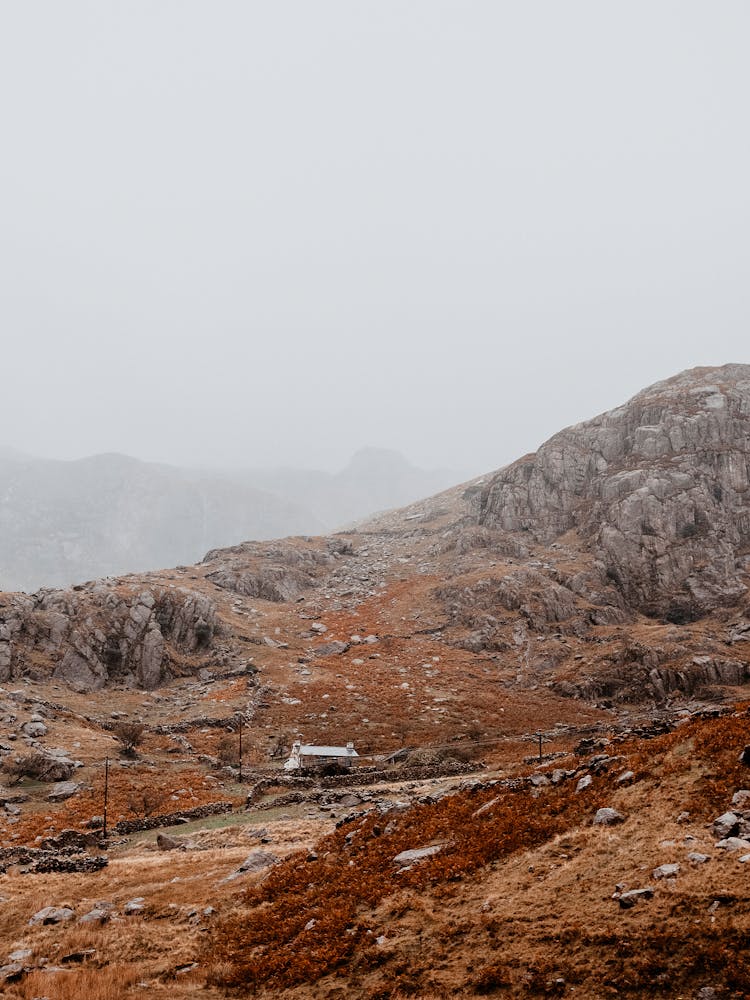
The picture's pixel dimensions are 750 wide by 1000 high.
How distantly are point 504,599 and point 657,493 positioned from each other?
32204 millimetres

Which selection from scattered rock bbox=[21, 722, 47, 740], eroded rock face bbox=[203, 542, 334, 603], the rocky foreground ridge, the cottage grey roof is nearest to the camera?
the cottage grey roof

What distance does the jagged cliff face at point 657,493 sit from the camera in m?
82.6

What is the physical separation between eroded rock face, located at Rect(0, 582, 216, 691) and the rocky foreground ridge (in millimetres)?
222

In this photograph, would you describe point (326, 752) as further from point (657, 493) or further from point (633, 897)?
point (657, 493)

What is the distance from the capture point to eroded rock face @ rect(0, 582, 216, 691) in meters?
66.0

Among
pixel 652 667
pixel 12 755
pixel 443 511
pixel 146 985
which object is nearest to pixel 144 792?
pixel 12 755

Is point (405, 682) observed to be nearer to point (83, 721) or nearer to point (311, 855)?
point (83, 721)

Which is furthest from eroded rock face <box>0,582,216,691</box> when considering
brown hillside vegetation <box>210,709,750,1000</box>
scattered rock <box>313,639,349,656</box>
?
brown hillside vegetation <box>210,709,750,1000</box>

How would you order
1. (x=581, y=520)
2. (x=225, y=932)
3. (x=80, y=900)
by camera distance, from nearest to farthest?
(x=225, y=932), (x=80, y=900), (x=581, y=520)

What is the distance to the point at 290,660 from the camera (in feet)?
240

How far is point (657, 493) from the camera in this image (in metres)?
90.9

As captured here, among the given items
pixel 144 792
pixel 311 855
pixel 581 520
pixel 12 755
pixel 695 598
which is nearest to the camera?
pixel 311 855

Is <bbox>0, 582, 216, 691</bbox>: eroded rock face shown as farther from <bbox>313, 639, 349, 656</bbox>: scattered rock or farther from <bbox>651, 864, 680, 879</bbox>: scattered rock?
<bbox>651, 864, 680, 879</bbox>: scattered rock

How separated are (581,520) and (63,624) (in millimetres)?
80625
